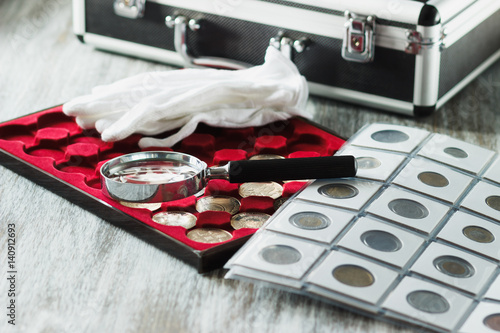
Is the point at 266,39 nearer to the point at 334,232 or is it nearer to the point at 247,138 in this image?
the point at 247,138

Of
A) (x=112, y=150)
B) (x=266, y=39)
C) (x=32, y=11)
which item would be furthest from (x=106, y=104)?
(x=32, y=11)

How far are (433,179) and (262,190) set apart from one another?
0.19 metres

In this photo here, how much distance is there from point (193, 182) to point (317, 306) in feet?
0.70

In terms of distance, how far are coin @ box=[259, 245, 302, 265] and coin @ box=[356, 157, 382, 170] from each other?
0.61 ft

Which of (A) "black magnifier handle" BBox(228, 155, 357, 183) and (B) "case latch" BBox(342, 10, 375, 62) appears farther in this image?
(B) "case latch" BBox(342, 10, 375, 62)

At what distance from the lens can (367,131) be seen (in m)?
0.91

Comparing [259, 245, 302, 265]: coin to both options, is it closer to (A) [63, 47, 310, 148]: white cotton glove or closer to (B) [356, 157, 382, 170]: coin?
(B) [356, 157, 382, 170]: coin

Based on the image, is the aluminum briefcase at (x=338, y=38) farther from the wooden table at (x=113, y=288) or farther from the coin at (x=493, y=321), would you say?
the coin at (x=493, y=321)

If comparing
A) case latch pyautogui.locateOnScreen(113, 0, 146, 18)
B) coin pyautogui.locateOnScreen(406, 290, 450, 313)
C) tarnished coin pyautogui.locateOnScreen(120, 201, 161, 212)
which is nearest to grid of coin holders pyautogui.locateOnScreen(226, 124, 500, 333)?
coin pyautogui.locateOnScreen(406, 290, 450, 313)

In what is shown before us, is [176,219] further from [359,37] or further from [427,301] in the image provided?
[359,37]

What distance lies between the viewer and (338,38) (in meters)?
1.05

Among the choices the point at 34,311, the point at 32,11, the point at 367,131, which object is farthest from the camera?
the point at 32,11

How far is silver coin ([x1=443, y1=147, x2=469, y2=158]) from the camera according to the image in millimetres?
851

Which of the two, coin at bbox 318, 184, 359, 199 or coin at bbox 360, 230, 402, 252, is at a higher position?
coin at bbox 318, 184, 359, 199
